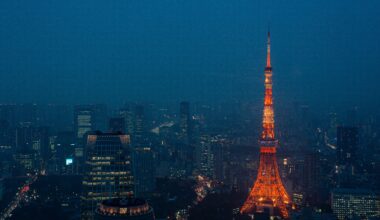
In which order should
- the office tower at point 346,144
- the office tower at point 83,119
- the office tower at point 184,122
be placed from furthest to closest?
1. the office tower at point 83,119
2. the office tower at point 184,122
3. the office tower at point 346,144

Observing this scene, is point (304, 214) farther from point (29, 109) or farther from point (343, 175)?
point (29, 109)

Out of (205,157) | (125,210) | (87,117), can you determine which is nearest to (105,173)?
(125,210)

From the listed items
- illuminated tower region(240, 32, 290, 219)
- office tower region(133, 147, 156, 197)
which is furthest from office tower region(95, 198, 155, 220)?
office tower region(133, 147, 156, 197)

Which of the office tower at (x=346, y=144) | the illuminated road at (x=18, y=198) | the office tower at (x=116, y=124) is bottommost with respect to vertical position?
the illuminated road at (x=18, y=198)

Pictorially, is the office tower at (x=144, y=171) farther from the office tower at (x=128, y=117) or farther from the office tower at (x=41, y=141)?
the office tower at (x=41, y=141)

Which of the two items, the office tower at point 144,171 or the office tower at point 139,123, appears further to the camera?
the office tower at point 139,123

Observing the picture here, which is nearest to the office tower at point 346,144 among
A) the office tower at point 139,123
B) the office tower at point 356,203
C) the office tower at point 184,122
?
the office tower at point 356,203

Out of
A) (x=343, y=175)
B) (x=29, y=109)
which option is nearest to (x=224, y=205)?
(x=343, y=175)

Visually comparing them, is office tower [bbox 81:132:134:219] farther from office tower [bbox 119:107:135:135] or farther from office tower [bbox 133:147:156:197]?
office tower [bbox 119:107:135:135]
